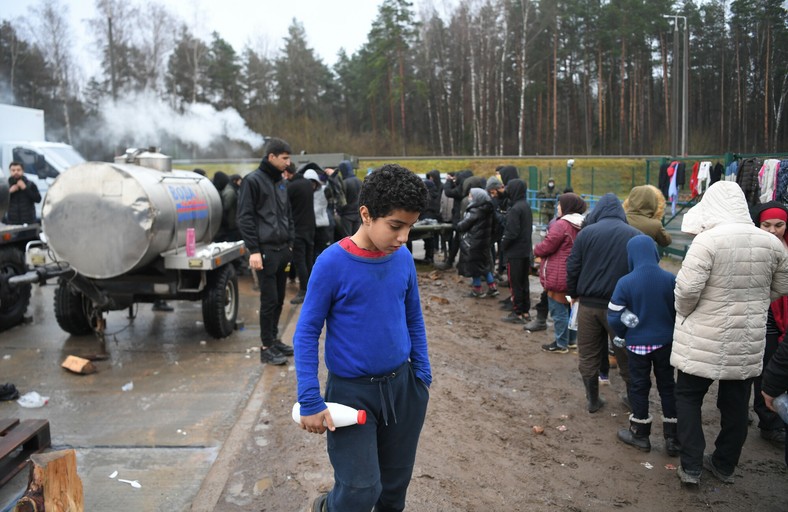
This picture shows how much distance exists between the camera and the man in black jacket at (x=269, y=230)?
5621 millimetres

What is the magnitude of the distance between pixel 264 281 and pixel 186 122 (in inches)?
756

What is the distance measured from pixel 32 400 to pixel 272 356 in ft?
6.75

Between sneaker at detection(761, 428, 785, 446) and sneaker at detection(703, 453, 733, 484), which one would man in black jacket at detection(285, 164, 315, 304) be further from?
sneaker at detection(761, 428, 785, 446)

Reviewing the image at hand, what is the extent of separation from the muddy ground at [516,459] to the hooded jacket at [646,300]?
931 millimetres

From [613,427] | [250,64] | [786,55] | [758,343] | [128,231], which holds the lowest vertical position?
[613,427]

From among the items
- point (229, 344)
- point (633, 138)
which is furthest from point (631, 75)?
point (229, 344)

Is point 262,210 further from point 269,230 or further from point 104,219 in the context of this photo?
point 104,219

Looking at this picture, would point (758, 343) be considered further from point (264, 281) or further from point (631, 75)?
point (631, 75)

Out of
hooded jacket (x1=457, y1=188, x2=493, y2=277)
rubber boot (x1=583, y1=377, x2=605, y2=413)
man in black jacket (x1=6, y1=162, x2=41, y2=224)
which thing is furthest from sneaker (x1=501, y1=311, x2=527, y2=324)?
man in black jacket (x1=6, y1=162, x2=41, y2=224)

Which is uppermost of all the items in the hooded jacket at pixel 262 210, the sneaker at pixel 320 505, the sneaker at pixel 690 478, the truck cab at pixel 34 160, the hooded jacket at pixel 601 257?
the truck cab at pixel 34 160

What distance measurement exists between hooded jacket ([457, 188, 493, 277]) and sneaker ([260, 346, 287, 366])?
4.05 metres

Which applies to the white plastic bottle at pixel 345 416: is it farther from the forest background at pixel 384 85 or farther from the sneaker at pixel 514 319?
the forest background at pixel 384 85

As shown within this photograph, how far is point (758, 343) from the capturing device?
3629mm

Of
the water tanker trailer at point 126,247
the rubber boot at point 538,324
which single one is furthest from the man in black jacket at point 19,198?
the rubber boot at point 538,324
